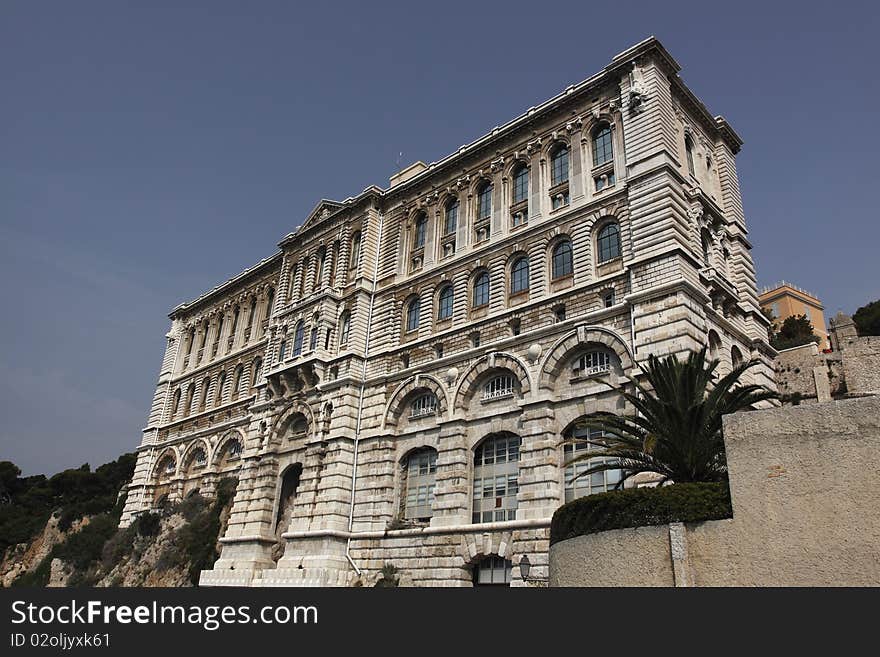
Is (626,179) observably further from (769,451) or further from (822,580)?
(822,580)

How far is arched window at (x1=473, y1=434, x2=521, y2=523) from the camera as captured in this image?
26.1m

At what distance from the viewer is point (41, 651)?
27.8ft

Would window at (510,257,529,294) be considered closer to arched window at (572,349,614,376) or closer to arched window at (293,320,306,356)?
arched window at (572,349,614,376)

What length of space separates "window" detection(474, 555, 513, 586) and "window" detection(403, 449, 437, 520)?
3509 millimetres

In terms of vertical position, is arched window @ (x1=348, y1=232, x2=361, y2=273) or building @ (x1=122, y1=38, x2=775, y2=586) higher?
arched window @ (x1=348, y1=232, x2=361, y2=273)

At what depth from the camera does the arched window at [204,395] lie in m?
47.7

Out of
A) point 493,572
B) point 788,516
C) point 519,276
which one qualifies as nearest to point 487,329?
point 519,276

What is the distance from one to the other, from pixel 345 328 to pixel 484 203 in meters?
9.69

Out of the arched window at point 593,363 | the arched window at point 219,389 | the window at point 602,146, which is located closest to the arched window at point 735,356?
the arched window at point 593,363

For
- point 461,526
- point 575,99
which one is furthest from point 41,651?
point 575,99

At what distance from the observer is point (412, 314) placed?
3403 centimetres

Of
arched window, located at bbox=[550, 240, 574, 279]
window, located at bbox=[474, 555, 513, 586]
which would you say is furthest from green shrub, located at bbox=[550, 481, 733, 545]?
arched window, located at bbox=[550, 240, 574, 279]

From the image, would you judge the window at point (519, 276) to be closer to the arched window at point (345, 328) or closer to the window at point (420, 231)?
the window at point (420, 231)

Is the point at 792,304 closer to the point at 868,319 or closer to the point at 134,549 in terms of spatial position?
the point at 868,319
